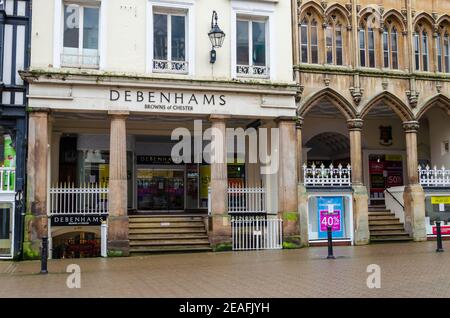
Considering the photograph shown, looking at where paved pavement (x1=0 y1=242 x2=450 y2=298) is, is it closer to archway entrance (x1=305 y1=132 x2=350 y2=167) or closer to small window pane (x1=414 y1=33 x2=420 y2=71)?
small window pane (x1=414 y1=33 x2=420 y2=71)

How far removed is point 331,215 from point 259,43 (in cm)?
624

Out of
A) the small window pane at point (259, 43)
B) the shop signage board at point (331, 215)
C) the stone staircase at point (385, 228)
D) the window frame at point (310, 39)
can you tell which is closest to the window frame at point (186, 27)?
the small window pane at point (259, 43)

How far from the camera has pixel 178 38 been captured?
57.3 ft

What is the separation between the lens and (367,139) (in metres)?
24.0

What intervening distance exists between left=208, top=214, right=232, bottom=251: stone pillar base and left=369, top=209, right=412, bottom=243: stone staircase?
5288 millimetres

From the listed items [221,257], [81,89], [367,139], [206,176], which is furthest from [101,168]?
[367,139]

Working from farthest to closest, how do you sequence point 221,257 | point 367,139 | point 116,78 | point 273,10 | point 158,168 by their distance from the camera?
point 367,139 → point 158,168 → point 273,10 → point 116,78 → point 221,257

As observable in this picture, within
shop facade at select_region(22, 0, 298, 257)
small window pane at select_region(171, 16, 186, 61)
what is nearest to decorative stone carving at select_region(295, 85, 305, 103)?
shop facade at select_region(22, 0, 298, 257)

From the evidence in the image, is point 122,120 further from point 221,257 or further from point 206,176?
point 206,176

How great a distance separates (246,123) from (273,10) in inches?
174

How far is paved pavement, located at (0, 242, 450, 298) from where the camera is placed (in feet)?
30.6

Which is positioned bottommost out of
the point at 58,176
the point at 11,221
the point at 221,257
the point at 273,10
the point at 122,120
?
the point at 221,257

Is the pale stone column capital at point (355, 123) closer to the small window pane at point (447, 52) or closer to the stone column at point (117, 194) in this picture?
the small window pane at point (447, 52)
